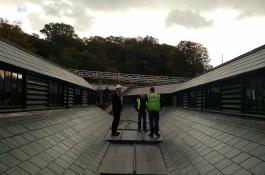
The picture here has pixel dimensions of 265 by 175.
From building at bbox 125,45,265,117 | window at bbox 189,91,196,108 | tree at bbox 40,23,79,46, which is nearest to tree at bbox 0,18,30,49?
tree at bbox 40,23,79,46

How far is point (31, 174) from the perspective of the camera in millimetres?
5109

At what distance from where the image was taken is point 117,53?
118 m

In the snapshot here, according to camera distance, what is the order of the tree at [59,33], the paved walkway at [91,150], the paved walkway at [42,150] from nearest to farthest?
1. the paved walkway at [42,150]
2. the paved walkway at [91,150]
3. the tree at [59,33]

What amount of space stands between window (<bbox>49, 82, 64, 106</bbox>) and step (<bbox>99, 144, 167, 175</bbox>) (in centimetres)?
390

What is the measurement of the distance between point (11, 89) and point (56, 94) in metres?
6.17

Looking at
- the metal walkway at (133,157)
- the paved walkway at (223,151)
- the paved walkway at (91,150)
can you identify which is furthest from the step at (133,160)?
the paved walkway at (223,151)

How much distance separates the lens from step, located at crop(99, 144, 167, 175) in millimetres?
8578

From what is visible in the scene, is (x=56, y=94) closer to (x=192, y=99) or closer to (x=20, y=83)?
(x=20, y=83)

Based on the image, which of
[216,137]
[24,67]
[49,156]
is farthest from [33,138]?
[216,137]

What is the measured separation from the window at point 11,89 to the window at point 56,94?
405 cm

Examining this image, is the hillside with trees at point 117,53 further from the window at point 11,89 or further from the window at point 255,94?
the window at point 255,94

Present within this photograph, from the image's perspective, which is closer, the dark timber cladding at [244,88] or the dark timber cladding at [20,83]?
the dark timber cladding at [20,83]

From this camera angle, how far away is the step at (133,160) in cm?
858

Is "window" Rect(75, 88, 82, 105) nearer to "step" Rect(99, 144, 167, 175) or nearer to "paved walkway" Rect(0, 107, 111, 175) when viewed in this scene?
"step" Rect(99, 144, 167, 175)
